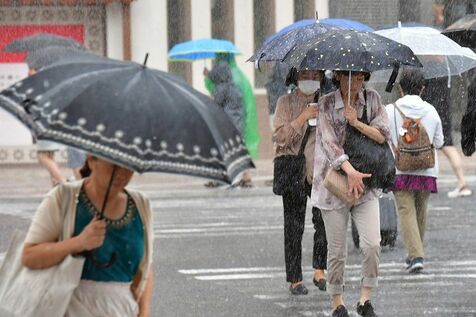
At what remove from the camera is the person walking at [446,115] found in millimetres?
17703

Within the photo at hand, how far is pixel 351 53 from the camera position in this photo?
9.22 metres

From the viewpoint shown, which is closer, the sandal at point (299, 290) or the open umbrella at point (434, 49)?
the sandal at point (299, 290)

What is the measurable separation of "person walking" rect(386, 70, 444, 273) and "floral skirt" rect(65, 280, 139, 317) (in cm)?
701

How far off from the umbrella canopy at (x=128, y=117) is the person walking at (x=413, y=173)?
22.5ft

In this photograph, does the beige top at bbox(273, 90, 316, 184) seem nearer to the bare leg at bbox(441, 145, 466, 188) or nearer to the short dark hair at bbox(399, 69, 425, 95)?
the short dark hair at bbox(399, 69, 425, 95)

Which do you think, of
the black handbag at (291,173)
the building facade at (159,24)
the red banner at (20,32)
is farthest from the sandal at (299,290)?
the red banner at (20,32)

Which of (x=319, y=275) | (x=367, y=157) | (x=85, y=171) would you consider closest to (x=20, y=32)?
(x=319, y=275)

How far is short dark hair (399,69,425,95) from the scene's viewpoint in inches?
465

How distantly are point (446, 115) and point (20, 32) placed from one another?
10256 mm

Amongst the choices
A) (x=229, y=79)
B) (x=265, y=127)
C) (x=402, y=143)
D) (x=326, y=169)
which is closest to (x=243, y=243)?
(x=402, y=143)

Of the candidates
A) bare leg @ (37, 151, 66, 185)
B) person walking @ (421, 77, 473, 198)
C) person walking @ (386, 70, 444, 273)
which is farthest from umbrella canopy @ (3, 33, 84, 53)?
person walking @ (421, 77, 473, 198)

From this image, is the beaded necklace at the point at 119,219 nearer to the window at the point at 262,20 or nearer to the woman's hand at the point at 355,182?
the woman's hand at the point at 355,182

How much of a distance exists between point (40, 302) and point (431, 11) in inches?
989

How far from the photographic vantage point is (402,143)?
11.8 metres
